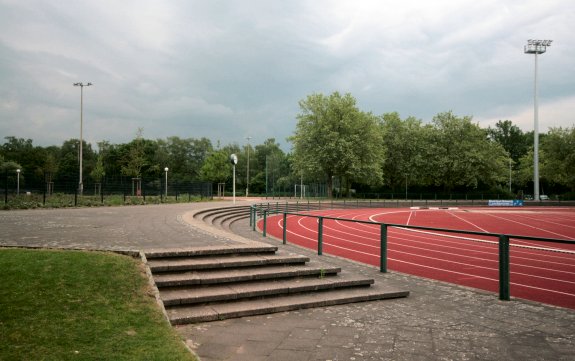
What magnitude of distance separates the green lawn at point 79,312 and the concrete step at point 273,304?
0.45 m

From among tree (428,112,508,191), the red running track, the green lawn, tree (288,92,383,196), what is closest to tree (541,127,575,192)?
tree (428,112,508,191)

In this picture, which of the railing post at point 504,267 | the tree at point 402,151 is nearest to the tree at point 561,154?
the tree at point 402,151

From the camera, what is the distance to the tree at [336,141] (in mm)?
50281

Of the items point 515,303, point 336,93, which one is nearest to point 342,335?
point 515,303

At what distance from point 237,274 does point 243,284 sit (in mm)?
226

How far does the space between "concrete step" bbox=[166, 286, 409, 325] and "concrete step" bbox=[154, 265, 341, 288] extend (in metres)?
0.59

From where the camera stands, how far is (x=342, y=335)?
16.2 feet

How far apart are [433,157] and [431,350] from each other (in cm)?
5919

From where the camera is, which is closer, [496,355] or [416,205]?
[496,355]

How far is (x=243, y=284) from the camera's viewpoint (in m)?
6.71

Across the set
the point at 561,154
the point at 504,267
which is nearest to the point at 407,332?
the point at 504,267

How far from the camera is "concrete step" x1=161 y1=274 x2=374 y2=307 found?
5.88 metres

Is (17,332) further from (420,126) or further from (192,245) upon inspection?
(420,126)

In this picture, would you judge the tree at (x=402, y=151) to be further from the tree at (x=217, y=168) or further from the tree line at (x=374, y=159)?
the tree at (x=217, y=168)
